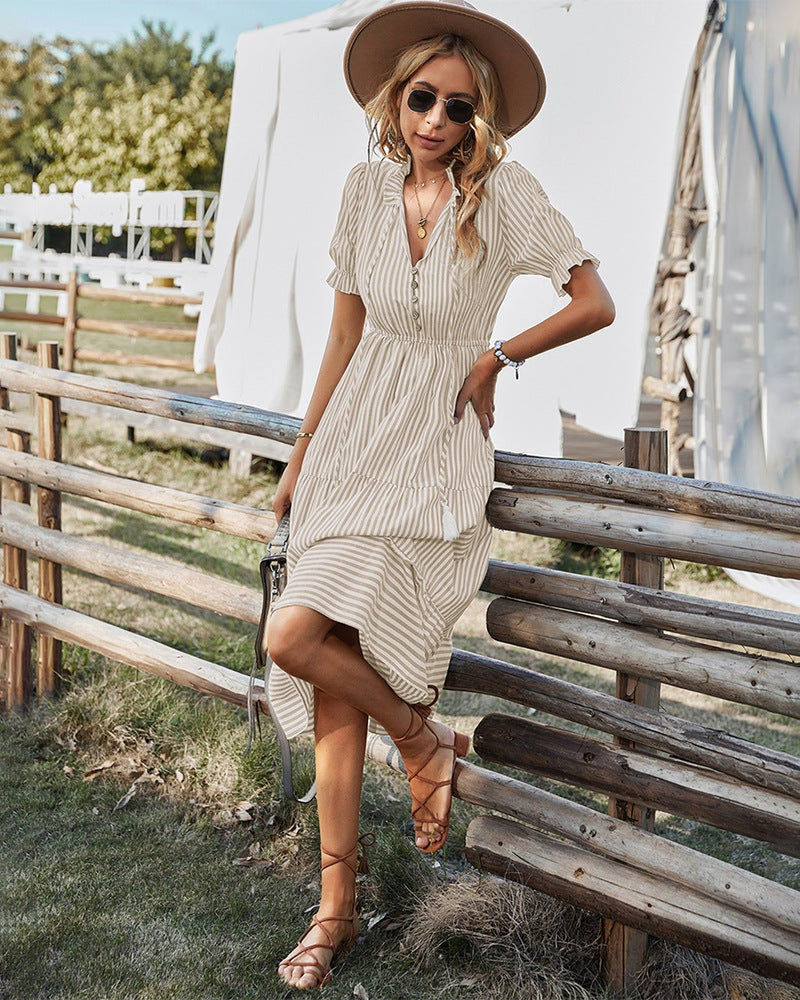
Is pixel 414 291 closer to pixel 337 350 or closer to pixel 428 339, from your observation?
pixel 428 339

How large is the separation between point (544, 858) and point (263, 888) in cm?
93

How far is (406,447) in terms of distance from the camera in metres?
2.86

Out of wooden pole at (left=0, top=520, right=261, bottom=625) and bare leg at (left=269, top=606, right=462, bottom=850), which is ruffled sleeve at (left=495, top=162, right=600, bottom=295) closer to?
bare leg at (left=269, top=606, right=462, bottom=850)

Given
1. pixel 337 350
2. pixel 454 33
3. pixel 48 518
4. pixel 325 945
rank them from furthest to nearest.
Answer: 1. pixel 48 518
2. pixel 337 350
3. pixel 325 945
4. pixel 454 33

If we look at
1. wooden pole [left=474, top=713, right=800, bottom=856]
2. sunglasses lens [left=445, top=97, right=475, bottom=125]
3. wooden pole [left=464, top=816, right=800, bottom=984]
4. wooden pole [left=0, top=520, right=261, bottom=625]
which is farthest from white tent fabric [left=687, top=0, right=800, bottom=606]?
sunglasses lens [left=445, top=97, right=475, bottom=125]

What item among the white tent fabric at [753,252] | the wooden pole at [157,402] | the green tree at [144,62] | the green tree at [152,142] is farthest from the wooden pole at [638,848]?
the green tree at [144,62]

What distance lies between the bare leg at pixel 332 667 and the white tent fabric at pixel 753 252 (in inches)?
161

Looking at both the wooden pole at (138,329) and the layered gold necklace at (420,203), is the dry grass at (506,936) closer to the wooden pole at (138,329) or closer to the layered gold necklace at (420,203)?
the layered gold necklace at (420,203)

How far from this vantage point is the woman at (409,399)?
109 inches

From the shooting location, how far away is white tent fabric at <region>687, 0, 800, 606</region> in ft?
20.1

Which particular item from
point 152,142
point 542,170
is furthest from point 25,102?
point 542,170

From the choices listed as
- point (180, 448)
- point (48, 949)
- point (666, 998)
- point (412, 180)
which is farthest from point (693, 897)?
point (180, 448)

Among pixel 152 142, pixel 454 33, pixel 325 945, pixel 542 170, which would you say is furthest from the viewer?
pixel 152 142

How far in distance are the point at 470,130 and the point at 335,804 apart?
5.84 feet
